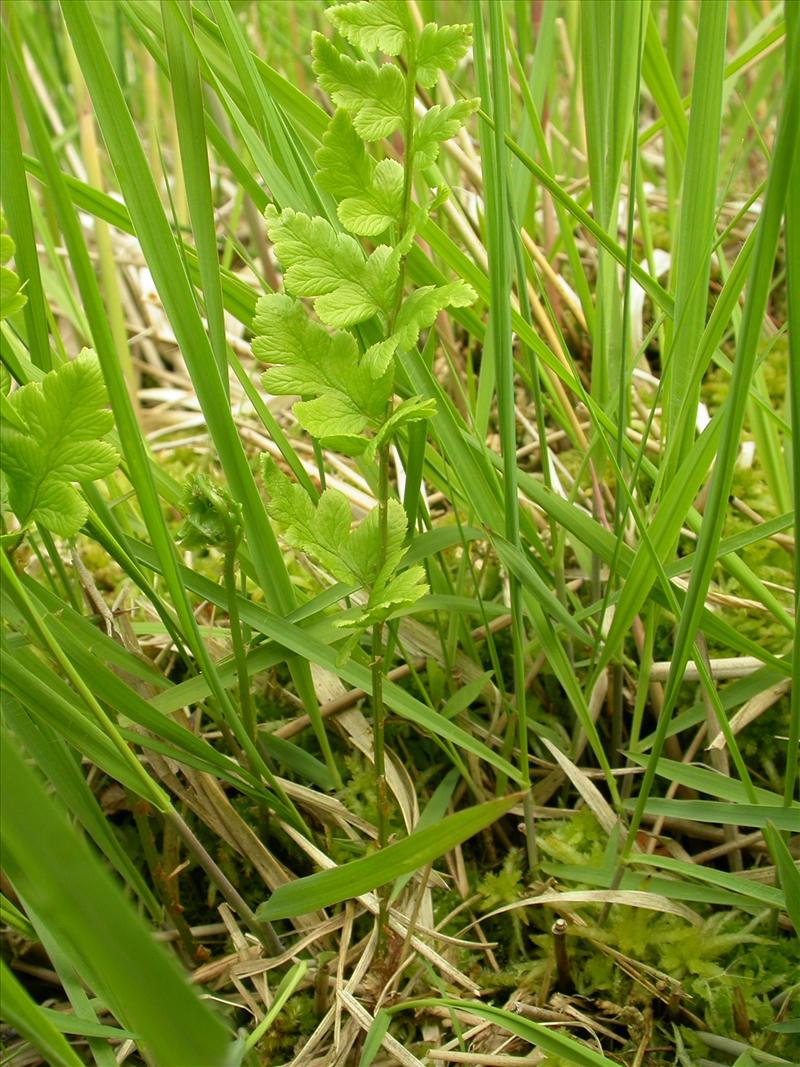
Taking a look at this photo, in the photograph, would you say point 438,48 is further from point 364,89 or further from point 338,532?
point 338,532

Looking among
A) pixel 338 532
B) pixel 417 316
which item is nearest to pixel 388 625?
pixel 338 532

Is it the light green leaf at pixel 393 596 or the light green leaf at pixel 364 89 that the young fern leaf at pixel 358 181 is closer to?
the light green leaf at pixel 364 89

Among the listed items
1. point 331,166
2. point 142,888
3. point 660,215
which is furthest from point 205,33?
point 660,215

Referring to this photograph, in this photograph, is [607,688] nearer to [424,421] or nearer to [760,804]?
[760,804]

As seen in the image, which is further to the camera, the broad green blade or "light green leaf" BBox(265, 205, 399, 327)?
"light green leaf" BBox(265, 205, 399, 327)

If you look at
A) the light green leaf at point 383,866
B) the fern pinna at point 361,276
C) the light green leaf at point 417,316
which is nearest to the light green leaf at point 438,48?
the fern pinna at point 361,276

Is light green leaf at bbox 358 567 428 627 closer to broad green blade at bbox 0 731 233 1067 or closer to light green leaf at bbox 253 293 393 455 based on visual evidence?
light green leaf at bbox 253 293 393 455

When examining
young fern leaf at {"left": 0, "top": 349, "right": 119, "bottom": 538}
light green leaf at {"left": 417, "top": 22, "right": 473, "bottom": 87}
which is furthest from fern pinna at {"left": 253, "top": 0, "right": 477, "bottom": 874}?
young fern leaf at {"left": 0, "top": 349, "right": 119, "bottom": 538}
